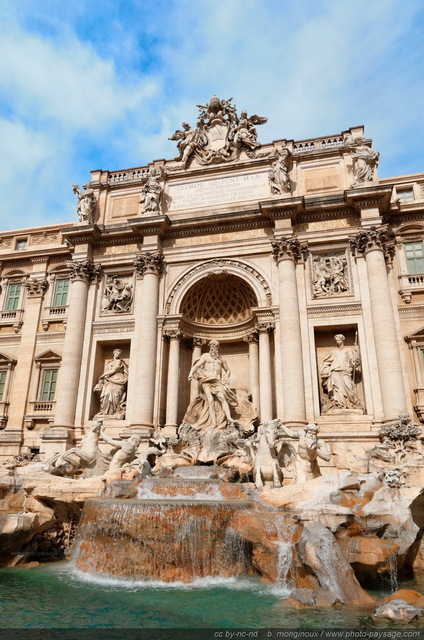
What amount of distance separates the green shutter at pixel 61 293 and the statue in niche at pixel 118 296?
2551mm

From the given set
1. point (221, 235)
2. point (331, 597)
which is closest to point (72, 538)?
point (331, 597)

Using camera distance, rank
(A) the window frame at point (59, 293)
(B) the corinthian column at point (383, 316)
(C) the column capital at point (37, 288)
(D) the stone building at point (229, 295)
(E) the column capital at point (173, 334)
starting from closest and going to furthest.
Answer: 1. (B) the corinthian column at point (383, 316)
2. (D) the stone building at point (229, 295)
3. (E) the column capital at point (173, 334)
4. (A) the window frame at point (59, 293)
5. (C) the column capital at point (37, 288)

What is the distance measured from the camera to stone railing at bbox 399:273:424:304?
16969 mm

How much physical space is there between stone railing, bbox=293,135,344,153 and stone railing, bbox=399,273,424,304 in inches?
256

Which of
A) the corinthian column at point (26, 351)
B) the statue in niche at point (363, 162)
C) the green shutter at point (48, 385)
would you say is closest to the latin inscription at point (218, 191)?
the statue in niche at point (363, 162)

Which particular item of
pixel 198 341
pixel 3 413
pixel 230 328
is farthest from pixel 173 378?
pixel 3 413

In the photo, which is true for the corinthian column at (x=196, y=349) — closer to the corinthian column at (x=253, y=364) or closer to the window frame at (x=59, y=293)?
the corinthian column at (x=253, y=364)

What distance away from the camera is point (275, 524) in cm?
912

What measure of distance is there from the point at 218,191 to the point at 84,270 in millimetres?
6766

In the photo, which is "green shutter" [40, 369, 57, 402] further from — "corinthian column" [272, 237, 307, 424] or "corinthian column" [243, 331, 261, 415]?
"corinthian column" [272, 237, 307, 424]

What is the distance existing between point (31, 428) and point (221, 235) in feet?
37.2

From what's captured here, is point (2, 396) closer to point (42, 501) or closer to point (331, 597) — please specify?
point (42, 501)

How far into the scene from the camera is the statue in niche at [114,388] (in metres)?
18.1

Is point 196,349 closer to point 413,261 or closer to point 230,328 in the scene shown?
point 230,328
